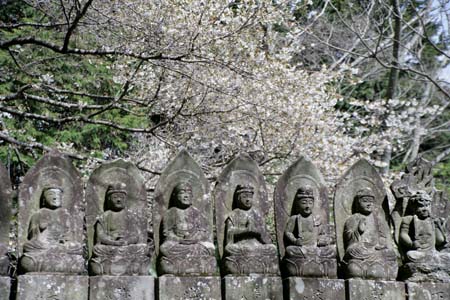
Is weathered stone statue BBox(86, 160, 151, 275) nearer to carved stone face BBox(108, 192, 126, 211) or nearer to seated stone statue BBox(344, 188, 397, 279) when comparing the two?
carved stone face BBox(108, 192, 126, 211)

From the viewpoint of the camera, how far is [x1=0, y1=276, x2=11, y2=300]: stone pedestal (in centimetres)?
686

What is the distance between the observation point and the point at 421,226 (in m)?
8.33

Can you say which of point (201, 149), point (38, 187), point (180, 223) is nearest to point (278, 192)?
point (180, 223)

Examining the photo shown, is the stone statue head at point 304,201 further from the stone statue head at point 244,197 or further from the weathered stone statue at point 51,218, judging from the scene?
the weathered stone statue at point 51,218

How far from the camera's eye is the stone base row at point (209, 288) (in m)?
6.96

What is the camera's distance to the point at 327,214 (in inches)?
324

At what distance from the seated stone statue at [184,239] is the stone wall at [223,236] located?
1cm

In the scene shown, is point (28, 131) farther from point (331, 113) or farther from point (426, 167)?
point (426, 167)

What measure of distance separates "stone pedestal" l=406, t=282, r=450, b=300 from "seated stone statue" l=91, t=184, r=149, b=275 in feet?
9.53

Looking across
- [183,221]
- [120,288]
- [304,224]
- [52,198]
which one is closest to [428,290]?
[304,224]

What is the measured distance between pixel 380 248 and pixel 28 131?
885 centimetres

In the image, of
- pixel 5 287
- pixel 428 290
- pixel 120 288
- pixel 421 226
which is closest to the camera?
pixel 5 287

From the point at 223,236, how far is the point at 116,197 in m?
1.23

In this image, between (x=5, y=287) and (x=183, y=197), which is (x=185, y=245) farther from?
(x=5, y=287)
